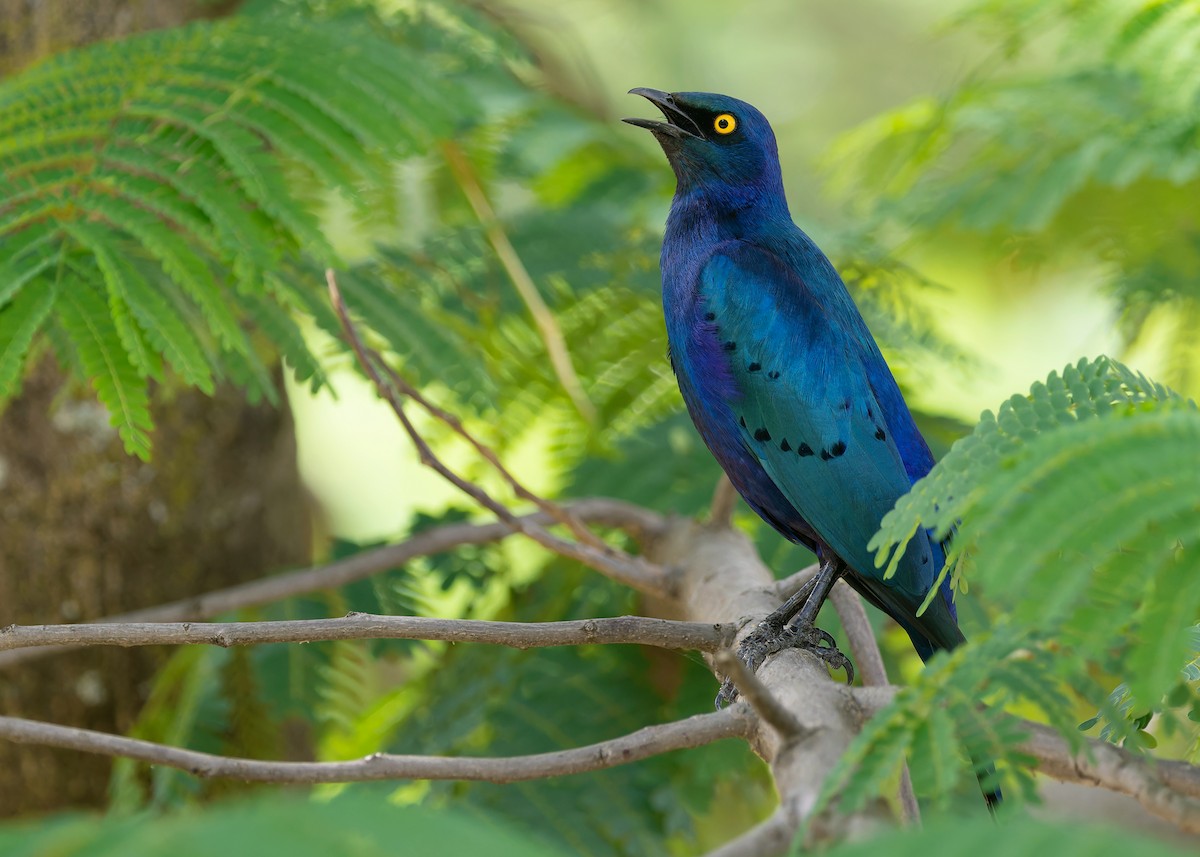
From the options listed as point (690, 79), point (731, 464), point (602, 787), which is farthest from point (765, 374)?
point (690, 79)

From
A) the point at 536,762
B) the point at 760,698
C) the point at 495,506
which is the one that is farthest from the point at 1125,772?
the point at 495,506

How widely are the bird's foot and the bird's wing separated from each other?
21 centimetres

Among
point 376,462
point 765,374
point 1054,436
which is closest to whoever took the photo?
point 1054,436

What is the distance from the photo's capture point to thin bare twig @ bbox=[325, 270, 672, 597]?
284 centimetres

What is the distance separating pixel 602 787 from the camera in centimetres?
355

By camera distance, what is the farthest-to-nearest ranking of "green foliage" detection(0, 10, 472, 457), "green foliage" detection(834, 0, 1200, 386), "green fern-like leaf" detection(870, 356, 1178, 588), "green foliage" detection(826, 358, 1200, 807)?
"green foliage" detection(834, 0, 1200, 386) → "green foliage" detection(0, 10, 472, 457) → "green fern-like leaf" detection(870, 356, 1178, 588) → "green foliage" detection(826, 358, 1200, 807)

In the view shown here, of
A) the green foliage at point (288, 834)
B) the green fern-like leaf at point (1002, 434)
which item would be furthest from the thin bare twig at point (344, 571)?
the green foliage at point (288, 834)

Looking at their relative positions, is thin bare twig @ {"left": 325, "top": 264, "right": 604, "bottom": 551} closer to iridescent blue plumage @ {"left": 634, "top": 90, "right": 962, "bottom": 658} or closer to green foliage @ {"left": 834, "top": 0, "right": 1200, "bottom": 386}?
iridescent blue plumage @ {"left": 634, "top": 90, "right": 962, "bottom": 658}

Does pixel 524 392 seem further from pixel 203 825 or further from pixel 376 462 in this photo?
pixel 203 825

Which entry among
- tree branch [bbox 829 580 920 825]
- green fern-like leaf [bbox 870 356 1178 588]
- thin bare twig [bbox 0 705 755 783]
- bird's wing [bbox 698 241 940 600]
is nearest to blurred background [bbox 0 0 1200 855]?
tree branch [bbox 829 580 920 825]

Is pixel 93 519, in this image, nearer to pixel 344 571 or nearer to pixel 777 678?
pixel 344 571

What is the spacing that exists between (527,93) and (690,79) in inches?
149

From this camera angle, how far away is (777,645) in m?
2.65

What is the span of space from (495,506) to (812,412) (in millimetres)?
844
